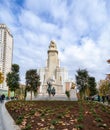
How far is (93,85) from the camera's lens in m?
85.7

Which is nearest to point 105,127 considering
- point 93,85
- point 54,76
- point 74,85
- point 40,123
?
point 40,123

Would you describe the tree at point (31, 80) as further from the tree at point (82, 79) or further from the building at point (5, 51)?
the building at point (5, 51)

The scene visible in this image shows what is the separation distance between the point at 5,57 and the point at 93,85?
52105 millimetres

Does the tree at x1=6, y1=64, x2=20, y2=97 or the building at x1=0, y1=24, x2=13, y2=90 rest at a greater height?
the building at x1=0, y1=24, x2=13, y2=90

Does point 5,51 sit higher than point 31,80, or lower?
higher

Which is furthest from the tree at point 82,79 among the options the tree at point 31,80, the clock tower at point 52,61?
the tree at point 31,80

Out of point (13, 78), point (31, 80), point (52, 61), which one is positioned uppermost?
point (52, 61)

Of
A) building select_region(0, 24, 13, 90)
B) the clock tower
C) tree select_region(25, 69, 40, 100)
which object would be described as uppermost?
building select_region(0, 24, 13, 90)

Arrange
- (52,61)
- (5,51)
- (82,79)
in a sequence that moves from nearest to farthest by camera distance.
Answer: (82,79), (52,61), (5,51)

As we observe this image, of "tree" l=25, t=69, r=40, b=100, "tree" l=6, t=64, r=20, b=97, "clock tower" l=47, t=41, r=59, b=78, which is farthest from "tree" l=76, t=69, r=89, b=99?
"tree" l=6, t=64, r=20, b=97

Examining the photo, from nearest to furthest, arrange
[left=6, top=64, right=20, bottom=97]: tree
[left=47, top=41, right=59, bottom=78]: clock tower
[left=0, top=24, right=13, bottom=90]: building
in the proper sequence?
[left=47, top=41, right=59, bottom=78]: clock tower < [left=6, top=64, right=20, bottom=97]: tree < [left=0, top=24, right=13, bottom=90]: building

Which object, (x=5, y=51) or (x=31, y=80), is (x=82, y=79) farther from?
(x=5, y=51)

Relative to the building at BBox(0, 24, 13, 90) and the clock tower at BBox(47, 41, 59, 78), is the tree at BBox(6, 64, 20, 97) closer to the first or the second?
the clock tower at BBox(47, 41, 59, 78)

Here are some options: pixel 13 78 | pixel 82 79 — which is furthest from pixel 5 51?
pixel 82 79
